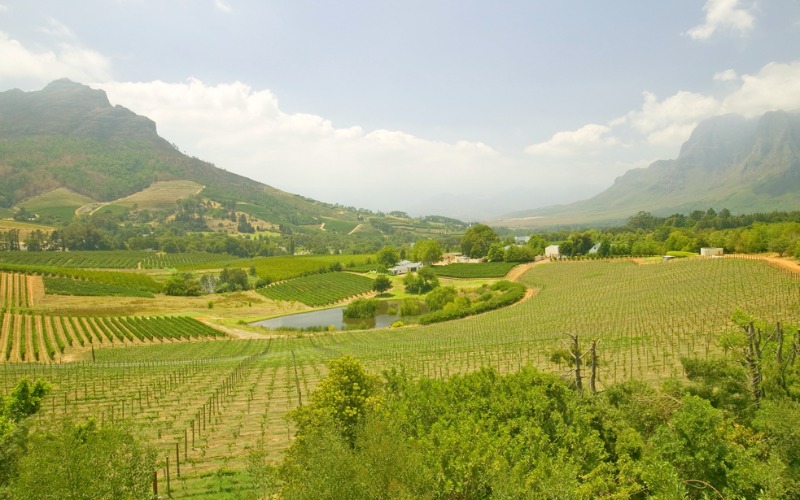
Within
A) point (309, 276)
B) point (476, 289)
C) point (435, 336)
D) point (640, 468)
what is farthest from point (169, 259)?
point (640, 468)

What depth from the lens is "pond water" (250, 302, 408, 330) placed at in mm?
71250

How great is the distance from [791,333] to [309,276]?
100239 millimetres

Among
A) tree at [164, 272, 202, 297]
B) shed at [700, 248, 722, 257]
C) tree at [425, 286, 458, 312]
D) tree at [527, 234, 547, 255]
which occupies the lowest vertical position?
tree at [425, 286, 458, 312]

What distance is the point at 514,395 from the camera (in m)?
15.6

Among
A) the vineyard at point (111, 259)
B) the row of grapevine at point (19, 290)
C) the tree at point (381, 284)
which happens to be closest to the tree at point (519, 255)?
the tree at point (381, 284)

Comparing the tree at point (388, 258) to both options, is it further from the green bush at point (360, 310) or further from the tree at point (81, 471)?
the tree at point (81, 471)

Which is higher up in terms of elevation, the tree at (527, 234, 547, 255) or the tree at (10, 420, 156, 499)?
the tree at (527, 234, 547, 255)

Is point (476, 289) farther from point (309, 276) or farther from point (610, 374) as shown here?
point (610, 374)

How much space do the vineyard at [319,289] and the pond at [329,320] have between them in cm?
770

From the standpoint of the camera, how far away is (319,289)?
96625mm

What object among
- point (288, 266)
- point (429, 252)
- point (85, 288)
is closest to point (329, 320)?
point (85, 288)

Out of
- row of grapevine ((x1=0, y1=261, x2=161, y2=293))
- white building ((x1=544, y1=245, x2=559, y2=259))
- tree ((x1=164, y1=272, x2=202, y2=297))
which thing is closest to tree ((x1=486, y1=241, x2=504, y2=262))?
white building ((x1=544, y1=245, x2=559, y2=259))

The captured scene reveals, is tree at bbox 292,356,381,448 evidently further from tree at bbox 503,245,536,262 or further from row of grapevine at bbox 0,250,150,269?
row of grapevine at bbox 0,250,150,269

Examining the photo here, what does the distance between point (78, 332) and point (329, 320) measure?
1432 inches
